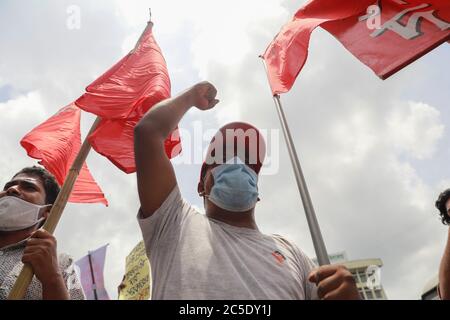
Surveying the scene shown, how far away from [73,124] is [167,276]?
9.59 feet

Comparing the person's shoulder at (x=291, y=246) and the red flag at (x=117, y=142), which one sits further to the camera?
Answer: the red flag at (x=117, y=142)

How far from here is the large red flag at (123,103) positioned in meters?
3.16

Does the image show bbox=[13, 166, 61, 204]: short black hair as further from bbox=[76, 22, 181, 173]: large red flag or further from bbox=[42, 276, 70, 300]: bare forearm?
bbox=[42, 276, 70, 300]: bare forearm

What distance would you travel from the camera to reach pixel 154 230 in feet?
5.67

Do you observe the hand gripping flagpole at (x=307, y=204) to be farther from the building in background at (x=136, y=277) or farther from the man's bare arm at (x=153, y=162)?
the building in background at (x=136, y=277)

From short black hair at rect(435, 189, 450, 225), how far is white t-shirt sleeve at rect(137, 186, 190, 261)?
2.56m

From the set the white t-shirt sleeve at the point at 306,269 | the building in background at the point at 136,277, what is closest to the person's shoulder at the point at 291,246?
the white t-shirt sleeve at the point at 306,269

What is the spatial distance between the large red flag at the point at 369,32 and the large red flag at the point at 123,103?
122cm

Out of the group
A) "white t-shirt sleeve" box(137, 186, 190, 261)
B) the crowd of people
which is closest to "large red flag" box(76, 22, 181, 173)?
the crowd of people

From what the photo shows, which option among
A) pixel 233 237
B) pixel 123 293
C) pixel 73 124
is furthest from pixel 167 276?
pixel 123 293
